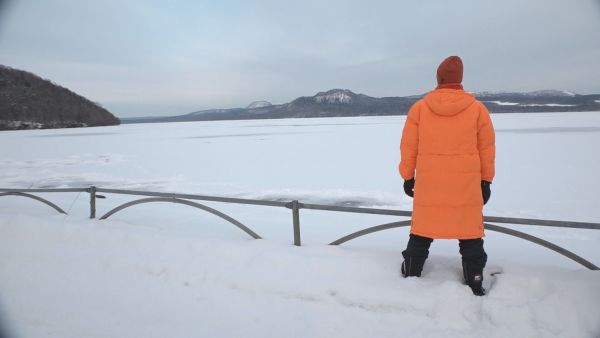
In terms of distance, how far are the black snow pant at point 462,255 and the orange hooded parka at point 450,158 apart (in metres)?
0.15

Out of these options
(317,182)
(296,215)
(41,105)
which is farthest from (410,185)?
(41,105)

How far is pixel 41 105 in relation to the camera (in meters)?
78.2

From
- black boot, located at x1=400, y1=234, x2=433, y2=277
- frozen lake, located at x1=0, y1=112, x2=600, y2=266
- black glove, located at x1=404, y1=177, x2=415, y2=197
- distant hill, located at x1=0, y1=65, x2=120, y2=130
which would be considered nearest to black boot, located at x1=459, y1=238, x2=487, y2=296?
black boot, located at x1=400, y1=234, x2=433, y2=277

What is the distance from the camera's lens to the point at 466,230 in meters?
2.57

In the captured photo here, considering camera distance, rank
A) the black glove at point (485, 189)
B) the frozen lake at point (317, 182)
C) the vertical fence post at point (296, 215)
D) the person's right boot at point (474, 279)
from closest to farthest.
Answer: the black glove at point (485, 189)
the person's right boot at point (474, 279)
the vertical fence post at point (296, 215)
the frozen lake at point (317, 182)

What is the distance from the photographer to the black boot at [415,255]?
2.84 meters

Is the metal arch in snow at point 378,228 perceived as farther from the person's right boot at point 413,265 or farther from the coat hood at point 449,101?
the coat hood at point 449,101

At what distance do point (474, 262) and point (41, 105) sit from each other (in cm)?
9771

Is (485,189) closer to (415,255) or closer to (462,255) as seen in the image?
(462,255)

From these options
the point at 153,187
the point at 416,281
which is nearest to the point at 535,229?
the point at 416,281

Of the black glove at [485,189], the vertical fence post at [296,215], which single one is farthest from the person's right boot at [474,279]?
the vertical fence post at [296,215]

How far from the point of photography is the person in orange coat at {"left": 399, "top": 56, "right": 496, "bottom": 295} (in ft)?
8.18

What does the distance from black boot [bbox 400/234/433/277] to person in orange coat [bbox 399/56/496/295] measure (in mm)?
137

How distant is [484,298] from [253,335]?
6.10 feet
